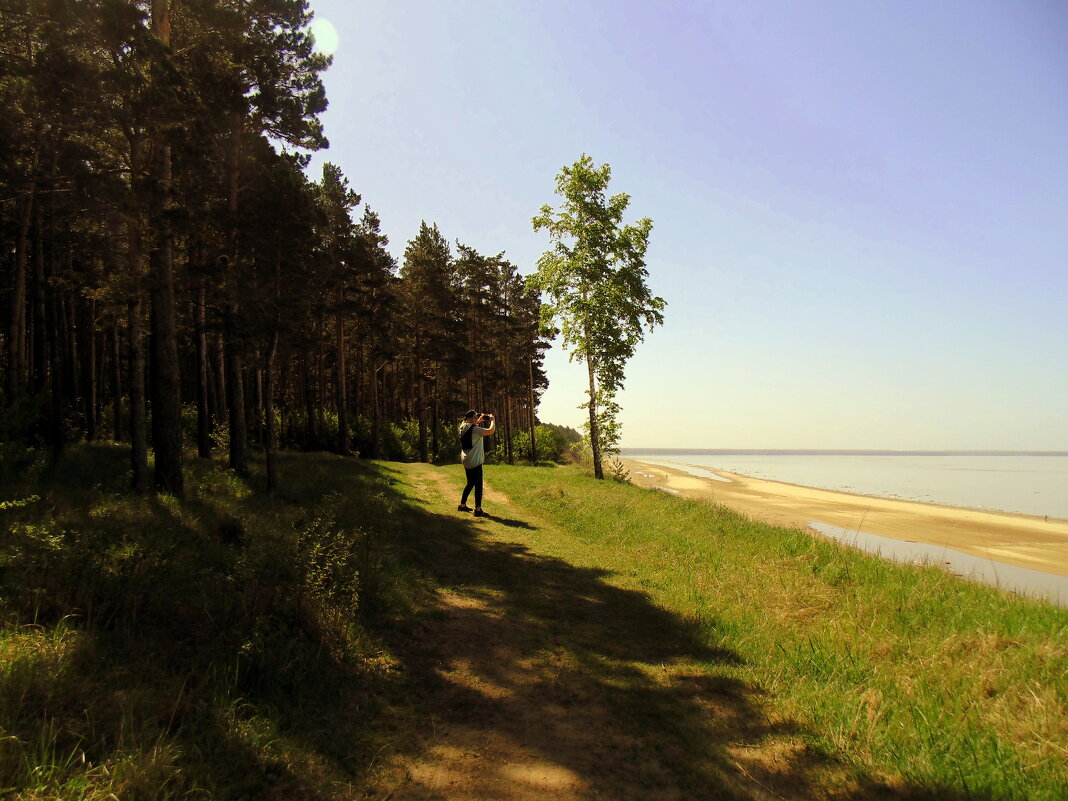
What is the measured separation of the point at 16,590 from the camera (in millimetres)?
4148

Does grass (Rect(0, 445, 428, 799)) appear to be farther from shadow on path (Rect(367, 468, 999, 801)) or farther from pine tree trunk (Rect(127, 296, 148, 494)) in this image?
pine tree trunk (Rect(127, 296, 148, 494))

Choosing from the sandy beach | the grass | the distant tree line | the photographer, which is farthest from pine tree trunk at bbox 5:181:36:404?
the sandy beach

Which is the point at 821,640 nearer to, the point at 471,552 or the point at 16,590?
the point at 471,552

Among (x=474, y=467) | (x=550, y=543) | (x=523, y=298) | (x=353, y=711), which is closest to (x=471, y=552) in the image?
(x=550, y=543)

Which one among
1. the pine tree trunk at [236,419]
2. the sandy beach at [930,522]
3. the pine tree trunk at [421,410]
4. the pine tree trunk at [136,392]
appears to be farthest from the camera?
the pine tree trunk at [421,410]

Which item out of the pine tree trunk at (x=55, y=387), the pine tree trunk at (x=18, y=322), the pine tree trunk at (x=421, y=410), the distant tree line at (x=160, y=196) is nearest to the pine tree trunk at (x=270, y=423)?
the distant tree line at (x=160, y=196)

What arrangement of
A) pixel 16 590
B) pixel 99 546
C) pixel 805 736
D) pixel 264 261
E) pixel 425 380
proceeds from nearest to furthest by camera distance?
pixel 805 736 → pixel 16 590 → pixel 99 546 → pixel 264 261 → pixel 425 380

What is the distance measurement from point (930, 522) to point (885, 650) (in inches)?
917

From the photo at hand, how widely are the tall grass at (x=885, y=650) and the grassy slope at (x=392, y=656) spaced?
27 mm

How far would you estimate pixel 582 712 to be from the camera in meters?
4.14

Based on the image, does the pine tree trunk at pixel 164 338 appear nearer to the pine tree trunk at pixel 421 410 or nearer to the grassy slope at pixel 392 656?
the grassy slope at pixel 392 656

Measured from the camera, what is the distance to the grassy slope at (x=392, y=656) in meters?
3.04

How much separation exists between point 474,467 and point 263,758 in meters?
9.47

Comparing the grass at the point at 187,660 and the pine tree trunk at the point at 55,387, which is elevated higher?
the pine tree trunk at the point at 55,387
